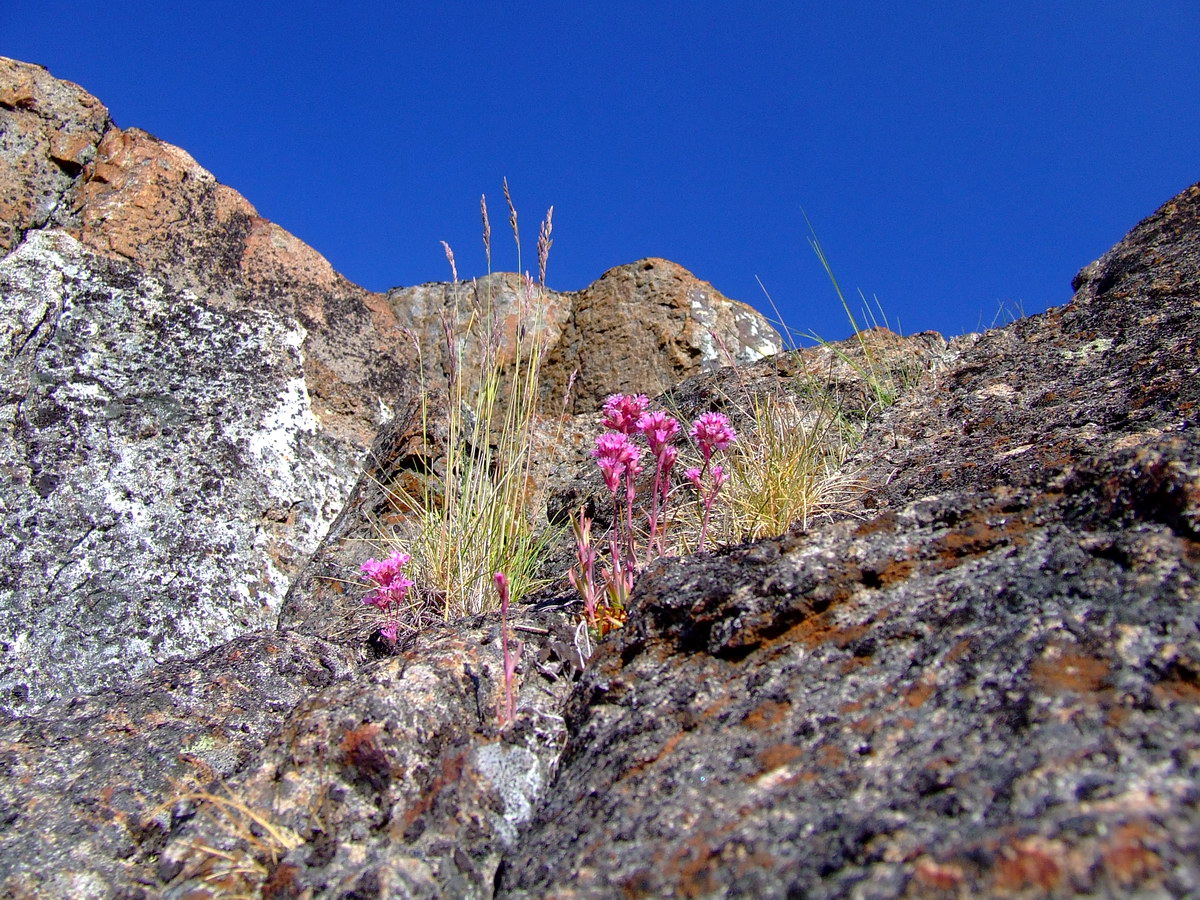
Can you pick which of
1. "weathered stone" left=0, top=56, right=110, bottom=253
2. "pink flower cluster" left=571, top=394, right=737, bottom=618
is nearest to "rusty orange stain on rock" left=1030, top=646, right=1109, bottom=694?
"pink flower cluster" left=571, top=394, right=737, bottom=618

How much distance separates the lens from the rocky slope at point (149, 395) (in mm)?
3127

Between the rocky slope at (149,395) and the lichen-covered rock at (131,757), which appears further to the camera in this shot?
the rocky slope at (149,395)

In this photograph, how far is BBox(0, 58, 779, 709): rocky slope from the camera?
313 centimetres

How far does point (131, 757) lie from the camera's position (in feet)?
6.61

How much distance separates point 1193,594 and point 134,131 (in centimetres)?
529

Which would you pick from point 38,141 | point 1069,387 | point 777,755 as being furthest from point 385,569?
point 38,141

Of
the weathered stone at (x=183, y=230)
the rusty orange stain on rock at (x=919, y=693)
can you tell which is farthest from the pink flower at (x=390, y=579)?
the rusty orange stain on rock at (x=919, y=693)

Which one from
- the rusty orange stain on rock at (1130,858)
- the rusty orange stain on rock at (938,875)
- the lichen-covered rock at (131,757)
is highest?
the rusty orange stain on rock at (1130,858)

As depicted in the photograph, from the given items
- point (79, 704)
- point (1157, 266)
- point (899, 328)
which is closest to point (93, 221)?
point (79, 704)

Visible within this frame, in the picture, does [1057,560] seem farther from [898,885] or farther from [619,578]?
[619,578]

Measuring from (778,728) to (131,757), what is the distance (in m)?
1.65

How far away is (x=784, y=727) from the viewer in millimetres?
1275

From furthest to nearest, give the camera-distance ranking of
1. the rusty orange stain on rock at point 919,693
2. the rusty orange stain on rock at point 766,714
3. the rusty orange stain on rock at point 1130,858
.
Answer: the rusty orange stain on rock at point 766,714 → the rusty orange stain on rock at point 919,693 → the rusty orange stain on rock at point 1130,858

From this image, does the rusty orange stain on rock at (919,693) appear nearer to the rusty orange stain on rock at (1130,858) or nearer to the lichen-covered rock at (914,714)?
the lichen-covered rock at (914,714)
